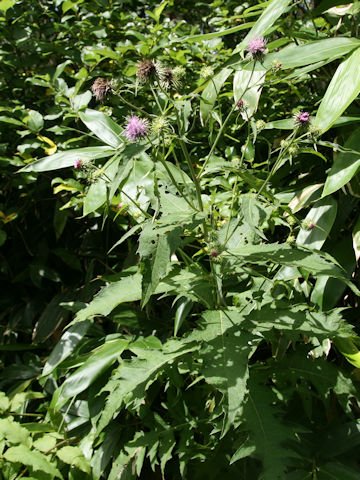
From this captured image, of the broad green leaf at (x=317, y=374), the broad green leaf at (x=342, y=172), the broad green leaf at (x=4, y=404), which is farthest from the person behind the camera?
the broad green leaf at (x=4, y=404)

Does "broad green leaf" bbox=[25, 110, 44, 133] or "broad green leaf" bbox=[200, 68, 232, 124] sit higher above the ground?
"broad green leaf" bbox=[200, 68, 232, 124]

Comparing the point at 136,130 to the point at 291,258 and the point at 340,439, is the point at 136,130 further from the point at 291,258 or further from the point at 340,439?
the point at 340,439

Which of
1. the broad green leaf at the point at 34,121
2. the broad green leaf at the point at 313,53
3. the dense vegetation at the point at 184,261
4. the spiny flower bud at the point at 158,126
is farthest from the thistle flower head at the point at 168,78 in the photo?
the broad green leaf at the point at 34,121

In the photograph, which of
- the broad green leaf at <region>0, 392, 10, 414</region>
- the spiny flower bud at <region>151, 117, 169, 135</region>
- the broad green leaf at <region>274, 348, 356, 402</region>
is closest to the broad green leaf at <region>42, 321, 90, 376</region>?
the broad green leaf at <region>0, 392, 10, 414</region>

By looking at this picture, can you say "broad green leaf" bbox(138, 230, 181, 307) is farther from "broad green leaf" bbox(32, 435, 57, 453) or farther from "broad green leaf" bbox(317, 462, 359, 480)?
"broad green leaf" bbox(32, 435, 57, 453)

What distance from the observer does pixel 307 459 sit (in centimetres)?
112

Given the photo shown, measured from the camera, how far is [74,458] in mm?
1392

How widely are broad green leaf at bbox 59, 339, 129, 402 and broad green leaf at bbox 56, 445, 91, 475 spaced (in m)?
0.16

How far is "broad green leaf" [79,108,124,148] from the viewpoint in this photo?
1.43 meters

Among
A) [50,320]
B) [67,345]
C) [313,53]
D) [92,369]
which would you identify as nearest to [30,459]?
[92,369]

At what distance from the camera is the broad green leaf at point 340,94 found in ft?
3.48

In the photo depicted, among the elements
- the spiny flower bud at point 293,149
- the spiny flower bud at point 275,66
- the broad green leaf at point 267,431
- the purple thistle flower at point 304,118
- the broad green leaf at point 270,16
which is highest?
the broad green leaf at point 270,16

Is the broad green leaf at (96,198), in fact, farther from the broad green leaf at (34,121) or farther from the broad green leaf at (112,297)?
the broad green leaf at (34,121)

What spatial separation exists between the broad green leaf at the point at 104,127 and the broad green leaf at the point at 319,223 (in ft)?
2.14
